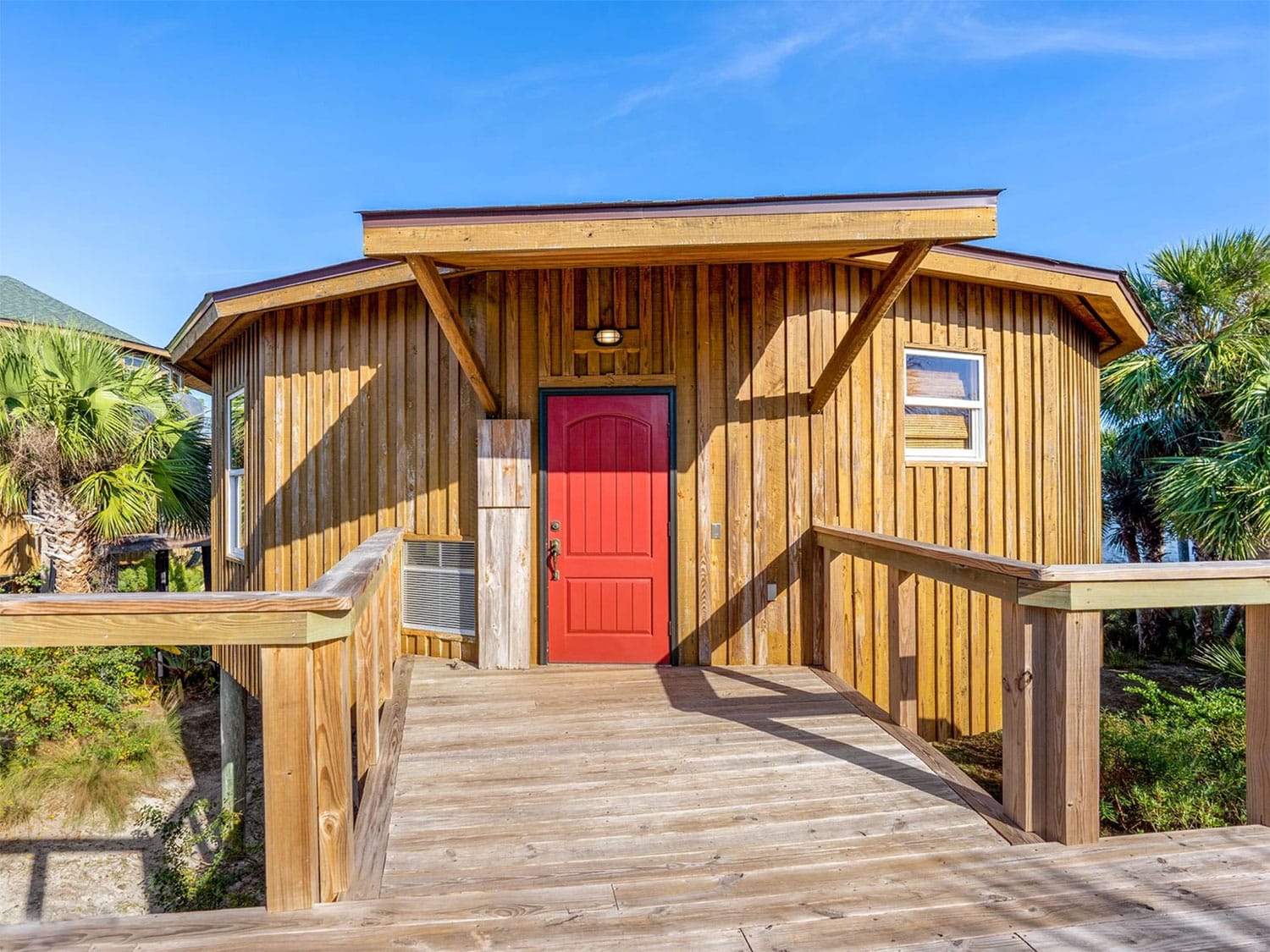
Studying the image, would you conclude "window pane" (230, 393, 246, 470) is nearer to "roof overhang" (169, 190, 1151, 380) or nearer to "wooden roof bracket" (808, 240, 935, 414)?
"roof overhang" (169, 190, 1151, 380)

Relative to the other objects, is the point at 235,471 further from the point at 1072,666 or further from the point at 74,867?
the point at 1072,666

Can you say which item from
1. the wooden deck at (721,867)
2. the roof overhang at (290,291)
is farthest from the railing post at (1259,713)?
the roof overhang at (290,291)

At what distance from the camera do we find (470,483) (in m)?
4.76

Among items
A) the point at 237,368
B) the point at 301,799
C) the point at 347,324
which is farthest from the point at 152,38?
the point at 301,799

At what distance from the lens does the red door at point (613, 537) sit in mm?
4535

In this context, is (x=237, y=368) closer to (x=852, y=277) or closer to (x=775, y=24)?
(x=852, y=277)

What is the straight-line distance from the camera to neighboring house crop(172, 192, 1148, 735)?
454 centimetres

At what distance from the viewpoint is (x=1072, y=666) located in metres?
2.25

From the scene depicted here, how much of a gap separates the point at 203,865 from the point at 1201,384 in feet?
41.9

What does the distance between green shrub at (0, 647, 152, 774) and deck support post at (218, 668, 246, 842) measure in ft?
3.70

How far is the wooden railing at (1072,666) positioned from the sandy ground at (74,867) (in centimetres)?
609

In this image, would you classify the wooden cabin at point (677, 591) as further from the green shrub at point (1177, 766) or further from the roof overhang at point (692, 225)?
the green shrub at point (1177, 766)

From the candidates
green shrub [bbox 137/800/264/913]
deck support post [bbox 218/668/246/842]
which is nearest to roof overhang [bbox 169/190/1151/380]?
green shrub [bbox 137/800/264/913]

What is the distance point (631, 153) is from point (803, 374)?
11.3 meters
